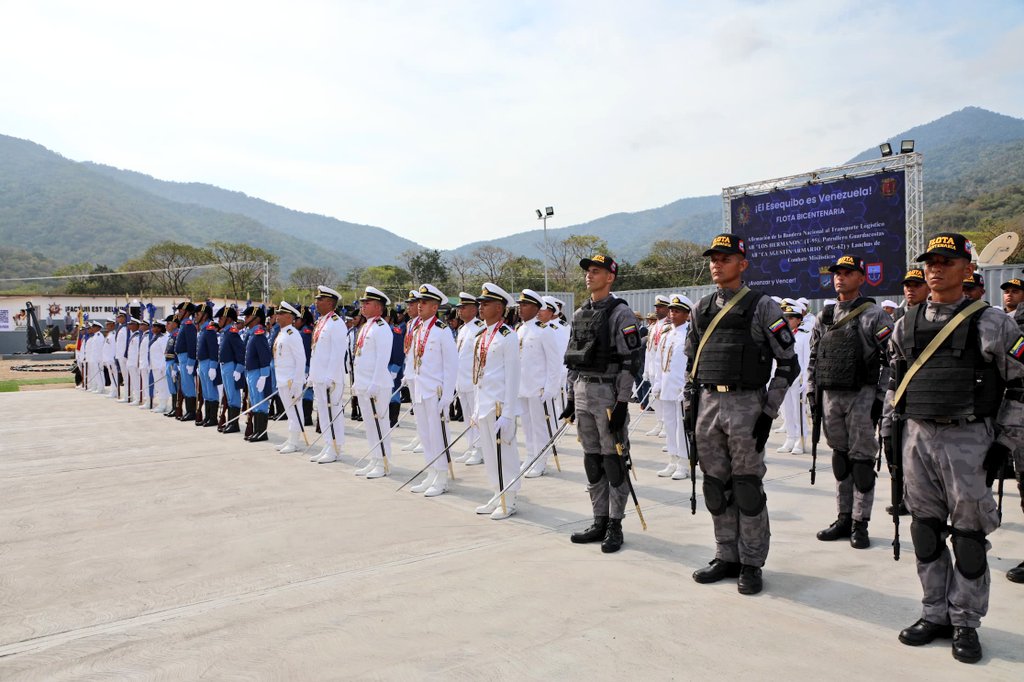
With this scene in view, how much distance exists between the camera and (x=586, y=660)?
134 inches

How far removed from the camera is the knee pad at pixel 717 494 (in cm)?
447

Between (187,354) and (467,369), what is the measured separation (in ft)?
24.1

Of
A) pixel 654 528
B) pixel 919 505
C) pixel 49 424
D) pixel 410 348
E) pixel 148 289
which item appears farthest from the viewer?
pixel 148 289

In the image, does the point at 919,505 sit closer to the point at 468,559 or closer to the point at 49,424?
the point at 468,559

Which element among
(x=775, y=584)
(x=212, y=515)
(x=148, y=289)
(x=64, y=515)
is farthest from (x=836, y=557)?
(x=148, y=289)

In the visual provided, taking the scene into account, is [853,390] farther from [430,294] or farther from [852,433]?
[430,294]

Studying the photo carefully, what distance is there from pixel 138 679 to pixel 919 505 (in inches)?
161

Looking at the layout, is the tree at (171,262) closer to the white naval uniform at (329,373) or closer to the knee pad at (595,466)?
the white naval uniform at (329,373)

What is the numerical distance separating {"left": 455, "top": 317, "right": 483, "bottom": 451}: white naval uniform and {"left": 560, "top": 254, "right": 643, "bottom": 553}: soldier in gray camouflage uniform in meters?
2.57

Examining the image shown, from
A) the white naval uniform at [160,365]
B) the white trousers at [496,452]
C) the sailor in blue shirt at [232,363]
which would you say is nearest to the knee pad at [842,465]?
the white trousers at [496,452]

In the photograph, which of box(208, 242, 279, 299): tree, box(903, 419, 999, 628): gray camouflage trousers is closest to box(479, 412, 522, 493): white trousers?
box(903, 419, 999, 628): gray camouflage trousers

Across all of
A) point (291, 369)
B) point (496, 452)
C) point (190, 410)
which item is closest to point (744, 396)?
point (496, 452)

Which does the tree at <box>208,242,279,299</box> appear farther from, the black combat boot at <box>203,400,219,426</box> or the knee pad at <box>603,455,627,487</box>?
the knee pad at <box>603,455,627,487</box>

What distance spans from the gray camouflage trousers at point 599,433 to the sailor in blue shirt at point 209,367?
8803mm
